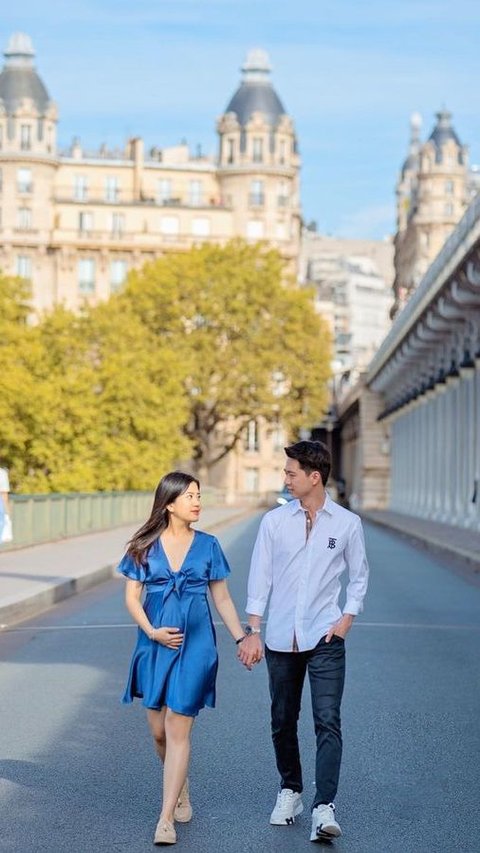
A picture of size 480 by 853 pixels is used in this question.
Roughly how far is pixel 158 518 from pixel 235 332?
9119cm

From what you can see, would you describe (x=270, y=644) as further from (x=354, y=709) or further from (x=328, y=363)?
(x=328, y=363)

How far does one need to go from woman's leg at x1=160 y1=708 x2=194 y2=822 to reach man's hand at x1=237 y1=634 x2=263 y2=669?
355mm

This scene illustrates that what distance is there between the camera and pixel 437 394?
233 feet

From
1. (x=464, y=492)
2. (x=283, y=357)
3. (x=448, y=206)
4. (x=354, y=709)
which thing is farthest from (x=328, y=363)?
(x=354, y=709)

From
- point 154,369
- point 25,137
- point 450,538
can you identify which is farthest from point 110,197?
point 450,538

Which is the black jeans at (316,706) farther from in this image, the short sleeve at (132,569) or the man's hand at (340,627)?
the short sleeve at (132,569)

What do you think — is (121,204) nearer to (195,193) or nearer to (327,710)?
(195,193)

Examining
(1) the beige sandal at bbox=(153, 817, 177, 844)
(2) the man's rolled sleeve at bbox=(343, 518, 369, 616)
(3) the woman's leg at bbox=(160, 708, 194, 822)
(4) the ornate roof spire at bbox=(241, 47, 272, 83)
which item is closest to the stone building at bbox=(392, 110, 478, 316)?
(4) the ornate roof spire at bbox=(241, 47, 272, 83)

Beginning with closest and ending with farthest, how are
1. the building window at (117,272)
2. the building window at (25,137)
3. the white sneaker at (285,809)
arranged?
1. the white sneaker at (285,809)
2. the building window at (117,272)
3. the building window at (25,137)

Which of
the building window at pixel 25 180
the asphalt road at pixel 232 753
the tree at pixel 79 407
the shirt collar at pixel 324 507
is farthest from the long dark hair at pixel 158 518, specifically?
the building window at pixel 25 180

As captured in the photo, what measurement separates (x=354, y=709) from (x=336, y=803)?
3.48 metres

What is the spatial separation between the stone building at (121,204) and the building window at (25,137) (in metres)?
0.07

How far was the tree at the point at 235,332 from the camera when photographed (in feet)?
318

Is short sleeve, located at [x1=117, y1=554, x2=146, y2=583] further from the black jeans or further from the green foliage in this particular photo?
the green foliage
